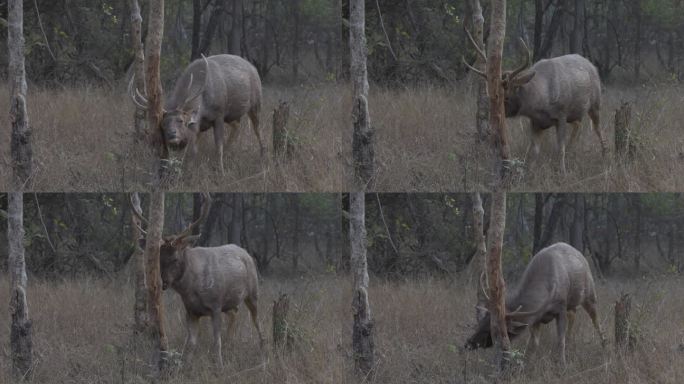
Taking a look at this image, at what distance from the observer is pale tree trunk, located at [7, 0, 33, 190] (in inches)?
514

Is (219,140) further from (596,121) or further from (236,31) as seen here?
(596,121)

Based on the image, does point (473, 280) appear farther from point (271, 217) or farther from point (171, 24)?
point (171, 24)

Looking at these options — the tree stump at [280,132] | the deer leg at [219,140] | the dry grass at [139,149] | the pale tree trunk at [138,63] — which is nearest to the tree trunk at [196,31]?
the pale tree trunk at [138,63]

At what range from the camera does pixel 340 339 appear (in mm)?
13539

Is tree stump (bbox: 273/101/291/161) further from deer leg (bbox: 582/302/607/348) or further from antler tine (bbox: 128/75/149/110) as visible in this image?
deer leg (bbox: 582/302/607/348)

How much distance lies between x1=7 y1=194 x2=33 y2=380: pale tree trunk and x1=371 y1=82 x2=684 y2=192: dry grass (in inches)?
172

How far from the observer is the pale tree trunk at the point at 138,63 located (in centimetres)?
1305

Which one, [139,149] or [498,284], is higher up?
[139,149]

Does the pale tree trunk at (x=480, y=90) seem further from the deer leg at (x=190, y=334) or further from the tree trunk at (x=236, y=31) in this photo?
the deer leg at (x=190, y=334)

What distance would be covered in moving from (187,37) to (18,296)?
4.17 meters

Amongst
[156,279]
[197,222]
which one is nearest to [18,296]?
[156,279]

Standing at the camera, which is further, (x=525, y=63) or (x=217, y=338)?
(x=217, y=338)

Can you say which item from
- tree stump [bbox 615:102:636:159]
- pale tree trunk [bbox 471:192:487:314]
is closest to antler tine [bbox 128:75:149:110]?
pale tree trunk [bbox 471:192:487:314]

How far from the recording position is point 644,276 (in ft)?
48.0
